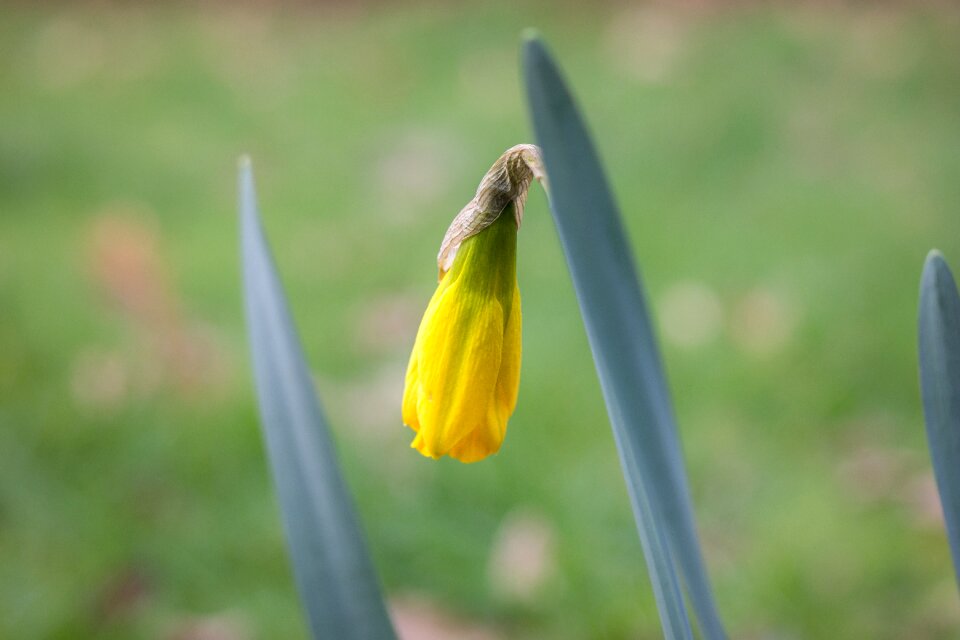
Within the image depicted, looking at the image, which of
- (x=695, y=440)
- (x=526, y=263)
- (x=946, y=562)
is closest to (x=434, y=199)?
(x=526, y=263)

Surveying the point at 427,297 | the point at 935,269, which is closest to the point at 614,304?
the point at 935,269

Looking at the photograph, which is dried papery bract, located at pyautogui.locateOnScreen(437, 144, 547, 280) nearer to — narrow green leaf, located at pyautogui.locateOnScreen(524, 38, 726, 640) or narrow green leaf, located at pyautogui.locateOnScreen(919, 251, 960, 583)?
narrow green leaf, located at pyautogui.locateOnScreen(524, 38, 726, 640)

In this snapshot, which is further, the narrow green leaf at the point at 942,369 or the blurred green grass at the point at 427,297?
the blurred green grass at the point at 427,297

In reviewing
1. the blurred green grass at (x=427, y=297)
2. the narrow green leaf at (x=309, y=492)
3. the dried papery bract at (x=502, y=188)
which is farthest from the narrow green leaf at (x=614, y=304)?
the blurred green grass at (x=427, y=297)

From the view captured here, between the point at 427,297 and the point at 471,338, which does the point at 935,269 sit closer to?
the point at 471,338

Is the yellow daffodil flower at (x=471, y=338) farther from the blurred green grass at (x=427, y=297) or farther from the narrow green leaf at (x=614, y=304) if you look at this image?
the blurred green grass at (x=427, y=297)
